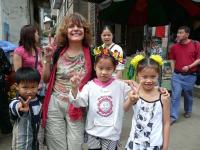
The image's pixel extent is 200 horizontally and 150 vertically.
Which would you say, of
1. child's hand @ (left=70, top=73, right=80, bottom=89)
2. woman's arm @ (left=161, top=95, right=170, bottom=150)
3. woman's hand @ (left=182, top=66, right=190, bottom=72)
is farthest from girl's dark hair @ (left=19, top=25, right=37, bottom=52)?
woman's hand @ (left=182, top=66, right=190, bottom=72)

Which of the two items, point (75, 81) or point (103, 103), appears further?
point (103, 103)

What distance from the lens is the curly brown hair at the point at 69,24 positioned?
2.99 m

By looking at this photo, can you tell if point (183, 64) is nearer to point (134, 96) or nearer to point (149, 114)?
point (149, 114)

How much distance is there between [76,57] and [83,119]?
58 centimetres

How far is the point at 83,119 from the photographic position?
304 cm

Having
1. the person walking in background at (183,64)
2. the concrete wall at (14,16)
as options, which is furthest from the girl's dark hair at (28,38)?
the concrete wall at (14,16)

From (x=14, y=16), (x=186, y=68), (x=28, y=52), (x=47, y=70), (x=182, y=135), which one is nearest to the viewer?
(x=47, y=70)

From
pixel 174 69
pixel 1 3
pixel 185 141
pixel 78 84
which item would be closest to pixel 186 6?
pixel 174 69

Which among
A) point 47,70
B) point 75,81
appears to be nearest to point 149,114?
point 75,81

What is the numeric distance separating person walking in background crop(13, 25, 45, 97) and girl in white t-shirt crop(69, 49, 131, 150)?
3.65ft

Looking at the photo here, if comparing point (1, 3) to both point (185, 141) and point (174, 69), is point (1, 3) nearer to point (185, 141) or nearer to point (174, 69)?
point (174, 69)

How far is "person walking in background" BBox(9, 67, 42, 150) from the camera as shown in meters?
2.88

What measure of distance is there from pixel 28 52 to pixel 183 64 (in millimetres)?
2911

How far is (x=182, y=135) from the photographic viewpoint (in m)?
5.21
